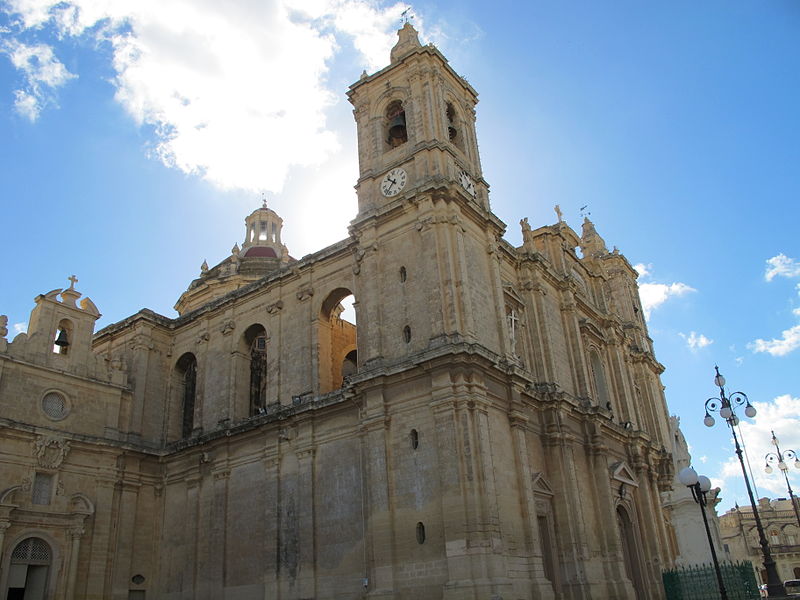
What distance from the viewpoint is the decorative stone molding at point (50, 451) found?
2295cm

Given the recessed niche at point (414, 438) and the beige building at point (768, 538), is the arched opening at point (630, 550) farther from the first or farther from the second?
the beige building at point (768, 538)

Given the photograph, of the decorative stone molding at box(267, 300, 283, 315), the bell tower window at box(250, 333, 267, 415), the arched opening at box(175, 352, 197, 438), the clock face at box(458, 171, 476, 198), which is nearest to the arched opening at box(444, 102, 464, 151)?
the clock face at box(458, 171, 476, 198)

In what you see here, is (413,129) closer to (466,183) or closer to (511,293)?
(466,183)

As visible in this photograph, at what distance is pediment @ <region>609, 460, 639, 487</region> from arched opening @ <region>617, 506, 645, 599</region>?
3.32 feet

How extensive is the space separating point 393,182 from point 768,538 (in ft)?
192

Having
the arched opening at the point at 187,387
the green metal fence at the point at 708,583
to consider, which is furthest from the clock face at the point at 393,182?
the green metal fence at the point at 708,583

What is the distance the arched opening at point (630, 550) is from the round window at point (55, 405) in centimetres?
1948

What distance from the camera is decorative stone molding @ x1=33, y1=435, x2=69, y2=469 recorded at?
2295 cm

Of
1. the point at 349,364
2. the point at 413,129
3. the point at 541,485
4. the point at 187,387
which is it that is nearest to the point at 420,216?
the point at 413,129

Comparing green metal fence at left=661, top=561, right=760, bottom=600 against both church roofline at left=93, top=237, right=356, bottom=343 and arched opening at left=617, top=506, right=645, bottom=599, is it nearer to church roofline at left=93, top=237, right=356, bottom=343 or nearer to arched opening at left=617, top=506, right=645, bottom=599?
arched opening at left=617, top=506, right=645, bottom=599

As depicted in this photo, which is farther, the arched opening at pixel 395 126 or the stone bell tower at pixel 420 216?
the arched opening at pixel 395 126

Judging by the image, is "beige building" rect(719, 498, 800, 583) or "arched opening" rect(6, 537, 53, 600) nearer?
"arched opening" rect(6, 537, 53, 600)

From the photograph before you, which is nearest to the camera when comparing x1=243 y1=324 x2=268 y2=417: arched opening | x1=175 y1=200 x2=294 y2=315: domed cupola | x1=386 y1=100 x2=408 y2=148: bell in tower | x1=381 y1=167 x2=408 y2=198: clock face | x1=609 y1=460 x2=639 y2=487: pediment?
x1=381 y1=167 x2=408 y2=198: clock face

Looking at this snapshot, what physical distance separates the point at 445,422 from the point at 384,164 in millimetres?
9521
